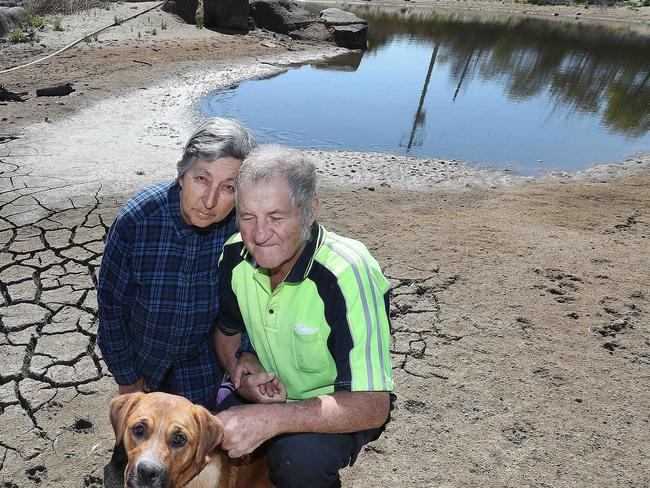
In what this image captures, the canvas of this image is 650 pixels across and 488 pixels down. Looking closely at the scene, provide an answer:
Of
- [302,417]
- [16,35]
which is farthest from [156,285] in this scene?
[16,35]

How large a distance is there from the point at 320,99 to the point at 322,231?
10.8 m

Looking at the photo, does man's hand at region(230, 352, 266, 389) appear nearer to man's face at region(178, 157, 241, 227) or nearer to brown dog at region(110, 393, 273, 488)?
brown dog at region(110, 393, 273, 488)

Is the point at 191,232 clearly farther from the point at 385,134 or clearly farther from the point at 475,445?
the point at 385,134

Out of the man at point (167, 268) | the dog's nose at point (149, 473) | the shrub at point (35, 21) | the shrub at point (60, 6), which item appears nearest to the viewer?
the dog's nose at point (149, 473)

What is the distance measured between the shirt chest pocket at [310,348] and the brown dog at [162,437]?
441 mm

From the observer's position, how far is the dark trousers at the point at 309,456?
211 cm

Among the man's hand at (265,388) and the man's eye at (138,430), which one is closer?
the man's eye at (138,430)

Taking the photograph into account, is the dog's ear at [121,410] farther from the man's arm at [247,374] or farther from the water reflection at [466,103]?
the water reflection at [466,103]

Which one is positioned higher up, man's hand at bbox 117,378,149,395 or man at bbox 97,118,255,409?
man at bbox 97,118,255,409

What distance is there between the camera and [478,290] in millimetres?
4816

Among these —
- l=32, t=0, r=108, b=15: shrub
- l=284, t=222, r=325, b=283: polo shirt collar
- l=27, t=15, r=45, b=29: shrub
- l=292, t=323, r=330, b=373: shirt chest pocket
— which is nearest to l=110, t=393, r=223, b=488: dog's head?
l=292, t=323, r=330, b=373: shirt chest pocket

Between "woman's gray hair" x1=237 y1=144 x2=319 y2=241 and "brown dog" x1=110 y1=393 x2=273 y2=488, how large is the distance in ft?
2.77

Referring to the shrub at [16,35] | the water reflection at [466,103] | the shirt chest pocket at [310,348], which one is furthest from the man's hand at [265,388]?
the shrub at [16,35]

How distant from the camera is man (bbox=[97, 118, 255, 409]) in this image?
7.52 feet
